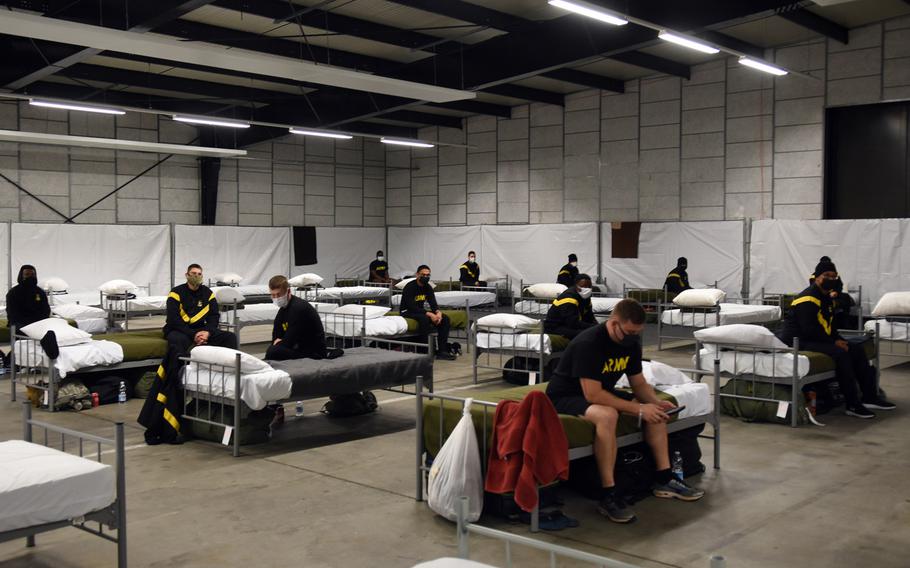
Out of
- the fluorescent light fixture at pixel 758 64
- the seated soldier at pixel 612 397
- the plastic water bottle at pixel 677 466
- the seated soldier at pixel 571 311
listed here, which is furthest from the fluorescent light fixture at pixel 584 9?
the plastic water bottle at pixel 677 466

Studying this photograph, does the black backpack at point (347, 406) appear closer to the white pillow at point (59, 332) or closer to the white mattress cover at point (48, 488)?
the white pillow at point (59, 332)

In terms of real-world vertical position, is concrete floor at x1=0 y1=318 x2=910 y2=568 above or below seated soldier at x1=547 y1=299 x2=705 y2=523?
below

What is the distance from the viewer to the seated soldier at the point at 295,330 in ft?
28.1

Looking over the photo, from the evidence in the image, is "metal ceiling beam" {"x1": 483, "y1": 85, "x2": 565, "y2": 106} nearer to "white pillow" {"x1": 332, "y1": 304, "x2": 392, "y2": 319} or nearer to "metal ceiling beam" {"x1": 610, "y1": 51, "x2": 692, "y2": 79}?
"metal ceiling beam" {"x1": 610, "y1": 51, "x2": 692, "y2": 79}

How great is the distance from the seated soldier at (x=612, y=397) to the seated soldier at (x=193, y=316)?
16.2ft

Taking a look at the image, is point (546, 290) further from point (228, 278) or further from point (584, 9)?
point (228, 278)

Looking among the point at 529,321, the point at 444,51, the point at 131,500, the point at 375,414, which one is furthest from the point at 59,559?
the point at 444,51

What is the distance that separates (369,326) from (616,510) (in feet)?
23.8

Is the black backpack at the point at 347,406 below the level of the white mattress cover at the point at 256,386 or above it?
below

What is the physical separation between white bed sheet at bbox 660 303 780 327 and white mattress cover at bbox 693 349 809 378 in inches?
196

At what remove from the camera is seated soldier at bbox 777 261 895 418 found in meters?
9.27

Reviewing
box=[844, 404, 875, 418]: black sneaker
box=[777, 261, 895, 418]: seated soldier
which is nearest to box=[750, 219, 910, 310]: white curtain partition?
box=[777, 261, 895, 418]: seated soldier

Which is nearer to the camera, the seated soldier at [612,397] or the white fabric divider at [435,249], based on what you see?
the seated soldier at [612,397]

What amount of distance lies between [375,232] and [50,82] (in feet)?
34.7
